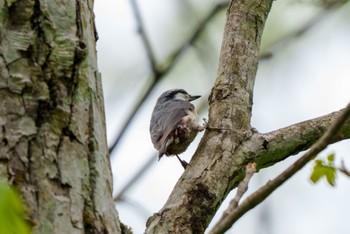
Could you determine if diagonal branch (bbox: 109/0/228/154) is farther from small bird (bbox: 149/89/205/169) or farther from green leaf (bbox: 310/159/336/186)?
small bird (bbox: 149/89/205/169)

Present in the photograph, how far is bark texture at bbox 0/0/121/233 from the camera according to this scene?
1.64 metres

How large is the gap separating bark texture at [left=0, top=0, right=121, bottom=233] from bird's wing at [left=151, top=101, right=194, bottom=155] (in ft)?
7.42

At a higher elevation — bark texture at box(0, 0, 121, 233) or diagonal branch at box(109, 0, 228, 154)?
diagonal branch at box(109, 0, 228, 154)

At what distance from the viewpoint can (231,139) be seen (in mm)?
2654

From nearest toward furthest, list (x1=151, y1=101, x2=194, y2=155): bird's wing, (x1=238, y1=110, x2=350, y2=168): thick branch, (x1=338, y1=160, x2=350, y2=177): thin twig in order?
(x1=338, y1=160, x2=350, y2=177): thin twig → (x1=238, y1=110, x2=350, y2=168): thick branch → (x1=151, y1=101, x2=194, y2=155): bird's wing

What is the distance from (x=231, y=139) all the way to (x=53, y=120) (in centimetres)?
108

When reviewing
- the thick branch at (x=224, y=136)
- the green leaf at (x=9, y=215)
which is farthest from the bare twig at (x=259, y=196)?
the thick branch at (x=224, y=136)

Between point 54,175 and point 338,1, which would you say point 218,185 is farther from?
point 338,1

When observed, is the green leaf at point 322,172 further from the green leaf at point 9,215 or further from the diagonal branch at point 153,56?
the green leaf at point 9,215

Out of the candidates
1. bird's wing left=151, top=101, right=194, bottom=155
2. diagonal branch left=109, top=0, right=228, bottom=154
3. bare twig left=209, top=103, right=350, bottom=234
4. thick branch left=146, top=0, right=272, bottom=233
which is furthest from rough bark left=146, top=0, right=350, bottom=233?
bird's wing left=151, top=101, right=194, bottom=155

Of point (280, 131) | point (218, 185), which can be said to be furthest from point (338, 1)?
point (218, 185)

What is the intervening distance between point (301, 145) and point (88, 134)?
1240 mm

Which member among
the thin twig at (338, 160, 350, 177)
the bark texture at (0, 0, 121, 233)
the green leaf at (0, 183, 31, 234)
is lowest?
the green leaf at (0, 183, 31, 234)

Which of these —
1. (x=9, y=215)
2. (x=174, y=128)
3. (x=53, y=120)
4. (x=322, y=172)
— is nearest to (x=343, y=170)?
(x=322, y=172)
